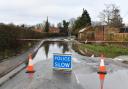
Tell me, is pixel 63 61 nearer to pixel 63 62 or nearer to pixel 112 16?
pixel 63 62

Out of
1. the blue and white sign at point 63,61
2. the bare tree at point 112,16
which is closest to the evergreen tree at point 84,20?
the bare tree at point 112,16

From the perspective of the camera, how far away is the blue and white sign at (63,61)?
60.0 feet

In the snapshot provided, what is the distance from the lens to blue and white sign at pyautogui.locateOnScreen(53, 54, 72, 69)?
60.0 feet

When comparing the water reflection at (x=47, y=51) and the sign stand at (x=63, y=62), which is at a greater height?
the sign stand at (x=63, y=62)

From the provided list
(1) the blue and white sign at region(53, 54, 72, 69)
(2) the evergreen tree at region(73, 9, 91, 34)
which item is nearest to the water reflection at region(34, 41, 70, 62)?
(1) the blue and white sign at region(53, 54, 72, 69)

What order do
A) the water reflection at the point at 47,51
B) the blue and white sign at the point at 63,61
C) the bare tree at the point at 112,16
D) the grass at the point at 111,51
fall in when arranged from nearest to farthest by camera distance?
the blue and white sign at the point at 63,61, the water reflection at the point at 47,51, the grass at the point at 111,51, the bare tree at the point at 112,16

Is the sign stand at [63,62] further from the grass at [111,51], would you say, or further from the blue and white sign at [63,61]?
the grass at [111,51]

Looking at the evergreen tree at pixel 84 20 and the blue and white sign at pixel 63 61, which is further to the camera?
the evergreen tree at pixel 84 20

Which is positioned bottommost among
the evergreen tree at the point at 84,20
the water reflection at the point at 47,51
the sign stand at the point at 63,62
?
the water reflection at the point at 47,51

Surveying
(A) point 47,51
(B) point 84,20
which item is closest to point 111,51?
(A) point 47,51

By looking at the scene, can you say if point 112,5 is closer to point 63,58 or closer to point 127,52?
point 127,52

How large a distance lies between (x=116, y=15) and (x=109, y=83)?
8974 cm


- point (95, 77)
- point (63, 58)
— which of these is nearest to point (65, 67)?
point (63, 58)

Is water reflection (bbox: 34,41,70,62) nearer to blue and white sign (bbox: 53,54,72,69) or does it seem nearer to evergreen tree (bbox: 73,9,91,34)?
blue and white sign (bbox: 53,54,72,69)
